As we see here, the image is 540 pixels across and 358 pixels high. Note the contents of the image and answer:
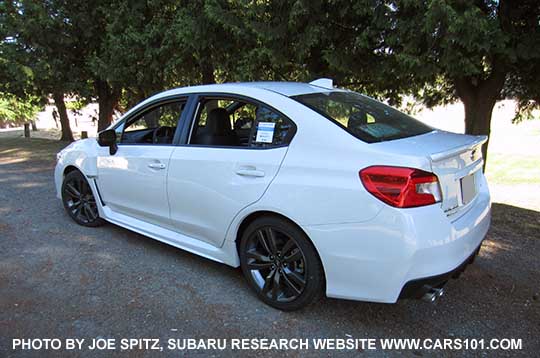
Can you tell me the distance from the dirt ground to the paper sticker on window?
1.26m

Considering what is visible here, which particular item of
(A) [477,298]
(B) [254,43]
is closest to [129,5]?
(B) [254,43]

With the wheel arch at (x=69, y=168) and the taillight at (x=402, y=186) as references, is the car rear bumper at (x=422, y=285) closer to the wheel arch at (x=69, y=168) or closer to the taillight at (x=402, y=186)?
the taillight at (x=402, y=186)

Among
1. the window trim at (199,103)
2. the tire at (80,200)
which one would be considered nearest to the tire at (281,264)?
the window trim at (199,103)

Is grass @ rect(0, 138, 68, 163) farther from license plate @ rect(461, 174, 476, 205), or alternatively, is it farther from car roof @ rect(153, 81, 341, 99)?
license plate @ rect(461, 174, 476, 205)

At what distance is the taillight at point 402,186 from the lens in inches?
92.1

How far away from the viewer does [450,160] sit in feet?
8.38

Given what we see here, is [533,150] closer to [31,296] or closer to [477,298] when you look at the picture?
[477,298]

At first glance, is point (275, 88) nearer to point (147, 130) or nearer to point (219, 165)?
point (219, 165)

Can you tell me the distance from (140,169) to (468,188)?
2810 millimetres

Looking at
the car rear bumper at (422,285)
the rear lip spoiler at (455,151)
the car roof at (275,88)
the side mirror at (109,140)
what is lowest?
the car rear bumper at (422,285)

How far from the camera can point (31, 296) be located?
3164mm

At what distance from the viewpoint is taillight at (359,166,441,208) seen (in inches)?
92.1

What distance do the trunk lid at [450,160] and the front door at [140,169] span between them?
80.1 inches

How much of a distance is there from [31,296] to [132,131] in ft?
6.13
